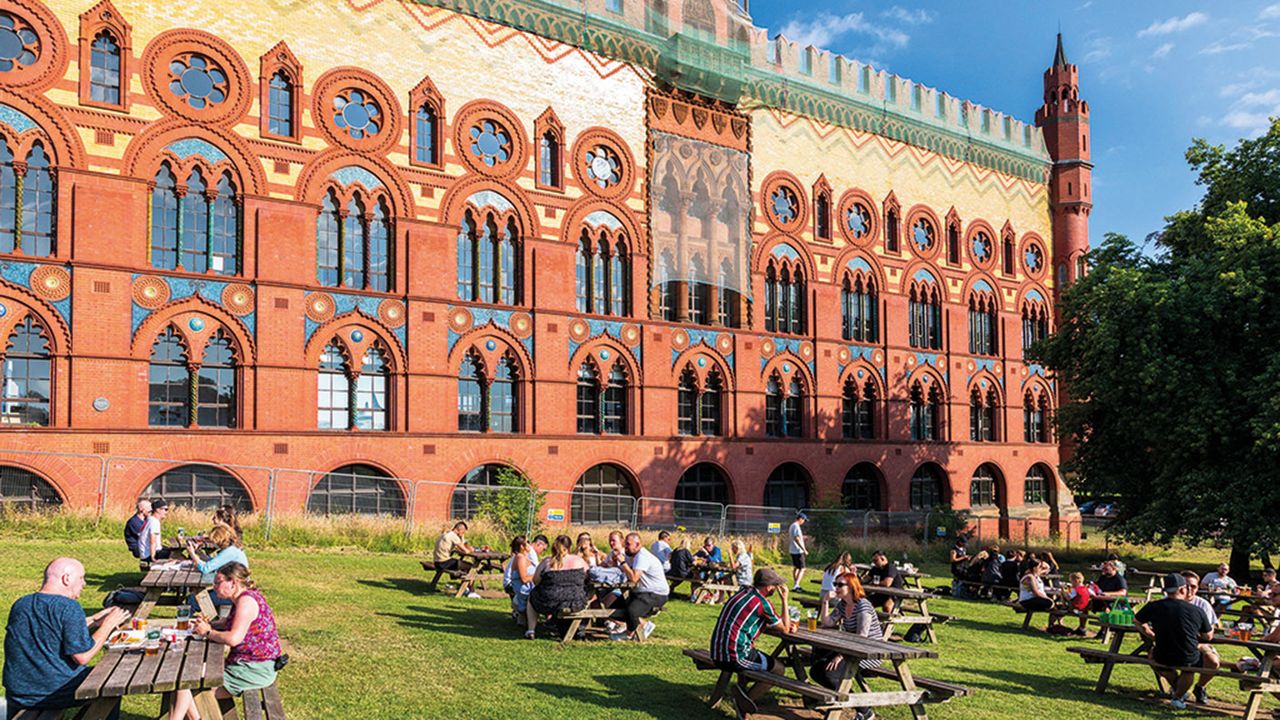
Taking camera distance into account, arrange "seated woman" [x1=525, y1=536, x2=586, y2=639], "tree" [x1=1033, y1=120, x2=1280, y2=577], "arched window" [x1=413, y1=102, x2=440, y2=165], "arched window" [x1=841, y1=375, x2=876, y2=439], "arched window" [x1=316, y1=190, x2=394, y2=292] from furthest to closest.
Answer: "arched window" [x1=841, y1=375, x2=876, y2=439], "arched window" [x1=413, y1=102, x2=440, y2=165], "arched window" [x1=316, y1=190, x2=394, y2=292], "tree" [x1=1033, y1=120, x2=1280, y2=577], "seated woman" [x1=525, y1=536, x2=586, y2=639]

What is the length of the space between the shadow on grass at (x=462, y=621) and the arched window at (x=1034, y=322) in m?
38.4

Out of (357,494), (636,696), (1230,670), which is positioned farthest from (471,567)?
(1230,670)

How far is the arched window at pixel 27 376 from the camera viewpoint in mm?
24062

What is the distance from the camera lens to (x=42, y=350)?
24500mm

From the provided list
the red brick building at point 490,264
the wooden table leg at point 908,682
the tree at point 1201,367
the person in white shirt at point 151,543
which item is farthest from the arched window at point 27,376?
the tree at point 1201,367

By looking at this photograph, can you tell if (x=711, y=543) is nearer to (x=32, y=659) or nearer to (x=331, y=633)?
(x=331, y=633)

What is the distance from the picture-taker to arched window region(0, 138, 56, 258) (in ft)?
80.0

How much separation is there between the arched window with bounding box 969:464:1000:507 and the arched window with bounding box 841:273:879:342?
9.00 meters

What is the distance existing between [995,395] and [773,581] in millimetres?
39057

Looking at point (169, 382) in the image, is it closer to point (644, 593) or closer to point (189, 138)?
point (189, 138)

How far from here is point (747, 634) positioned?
33.3 ft

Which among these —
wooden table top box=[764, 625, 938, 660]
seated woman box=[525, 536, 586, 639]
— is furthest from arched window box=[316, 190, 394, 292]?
wooden table top box=[764, 625, 938, 660]

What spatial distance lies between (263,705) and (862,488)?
35.0 metres

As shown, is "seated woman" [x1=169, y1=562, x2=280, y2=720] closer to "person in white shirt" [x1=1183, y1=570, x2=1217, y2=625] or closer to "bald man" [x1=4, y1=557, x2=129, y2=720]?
"bald man" [x1=4, y1=557, x2=129, y2=720]
